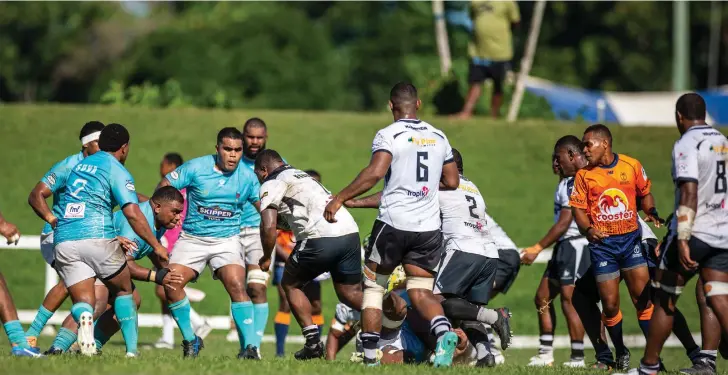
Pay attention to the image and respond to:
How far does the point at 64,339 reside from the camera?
10789 mm

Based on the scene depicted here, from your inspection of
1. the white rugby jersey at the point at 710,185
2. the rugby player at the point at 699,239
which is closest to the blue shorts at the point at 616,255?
the rugby player at the point at 699,239

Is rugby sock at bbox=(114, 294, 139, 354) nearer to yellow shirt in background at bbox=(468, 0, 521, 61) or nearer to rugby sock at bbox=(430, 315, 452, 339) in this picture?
rugby sock at bbox=(430, 315, 452, 339)

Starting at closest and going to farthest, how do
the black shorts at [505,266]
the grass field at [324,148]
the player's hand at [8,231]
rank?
the player's hand at [8,231] < the black shorts at [505,266] < the grass field at [324,148]

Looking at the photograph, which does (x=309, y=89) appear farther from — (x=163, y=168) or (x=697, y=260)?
(x=697, y=260)

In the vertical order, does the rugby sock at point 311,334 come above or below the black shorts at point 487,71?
below

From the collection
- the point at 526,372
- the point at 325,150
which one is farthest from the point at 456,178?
the point at 325,150

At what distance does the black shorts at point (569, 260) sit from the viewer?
1244 cm

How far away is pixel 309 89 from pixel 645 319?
3326cm

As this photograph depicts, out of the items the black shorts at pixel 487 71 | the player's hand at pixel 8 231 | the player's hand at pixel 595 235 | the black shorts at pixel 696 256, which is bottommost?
the black shorts at pixel 696 256

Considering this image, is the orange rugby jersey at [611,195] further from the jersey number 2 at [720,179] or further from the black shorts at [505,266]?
the black shorts at [505,266]

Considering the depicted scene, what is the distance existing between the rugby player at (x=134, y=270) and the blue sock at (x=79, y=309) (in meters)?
0.53

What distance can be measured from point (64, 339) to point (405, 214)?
3597 millimetres

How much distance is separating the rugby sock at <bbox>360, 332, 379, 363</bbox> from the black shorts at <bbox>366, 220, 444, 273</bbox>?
2.12 feet

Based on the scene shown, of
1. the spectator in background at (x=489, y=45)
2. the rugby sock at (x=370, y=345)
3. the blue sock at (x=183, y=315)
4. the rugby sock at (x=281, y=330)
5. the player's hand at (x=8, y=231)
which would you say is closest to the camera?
the player's hand at (x=8, y=231)
